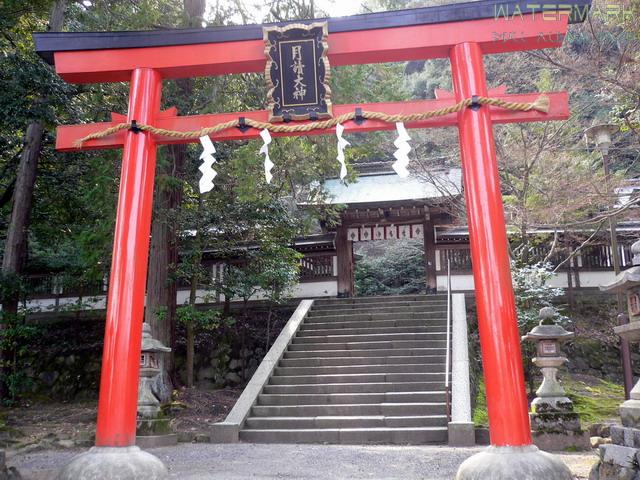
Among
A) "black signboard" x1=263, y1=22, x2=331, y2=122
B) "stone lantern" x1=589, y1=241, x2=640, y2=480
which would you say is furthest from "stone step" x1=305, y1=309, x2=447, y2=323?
"black signboard" x1=263, y1=22, x2=331, y2=122

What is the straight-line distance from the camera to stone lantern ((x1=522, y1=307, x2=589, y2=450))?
25.9ft

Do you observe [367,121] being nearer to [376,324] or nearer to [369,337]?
[369,337]

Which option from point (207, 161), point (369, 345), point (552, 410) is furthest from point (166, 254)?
point (552, 410)

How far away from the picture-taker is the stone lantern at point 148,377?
8430 millimetres

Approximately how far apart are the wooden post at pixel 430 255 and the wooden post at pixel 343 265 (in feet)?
6.99

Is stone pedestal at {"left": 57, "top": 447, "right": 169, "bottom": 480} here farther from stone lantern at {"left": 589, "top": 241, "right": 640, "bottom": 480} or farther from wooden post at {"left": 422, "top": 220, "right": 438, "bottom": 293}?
wooden post at {"left": 422, "top": 220, "right": 438, "bottom": 293}

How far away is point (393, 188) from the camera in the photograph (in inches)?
642

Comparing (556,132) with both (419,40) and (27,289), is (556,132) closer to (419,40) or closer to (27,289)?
(419,40)

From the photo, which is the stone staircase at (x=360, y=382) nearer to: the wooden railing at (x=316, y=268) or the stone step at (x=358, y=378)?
the stone step at (x=358, y=378)

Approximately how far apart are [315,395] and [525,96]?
6.09 metres

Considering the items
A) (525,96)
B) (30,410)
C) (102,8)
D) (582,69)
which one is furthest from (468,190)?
(30,410)

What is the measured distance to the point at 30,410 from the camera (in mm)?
11750

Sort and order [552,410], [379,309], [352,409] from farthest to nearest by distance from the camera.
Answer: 1. [379,309]
2. [352,409]
3. [552,410]

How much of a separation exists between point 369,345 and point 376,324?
1.37 metres
